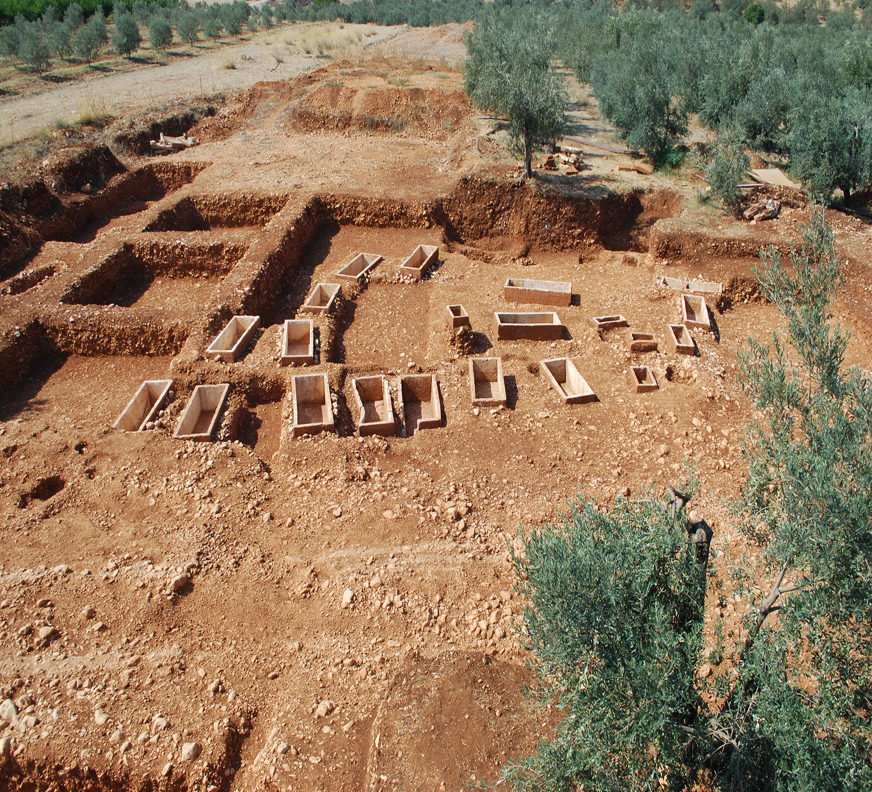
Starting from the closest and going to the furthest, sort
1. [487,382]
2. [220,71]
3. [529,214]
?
[487,382]
[529,214]
[220,71]

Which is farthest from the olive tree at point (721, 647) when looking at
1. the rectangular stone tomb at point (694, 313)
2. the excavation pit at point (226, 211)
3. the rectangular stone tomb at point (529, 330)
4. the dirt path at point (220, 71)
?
the dirt path at point (220, 71)

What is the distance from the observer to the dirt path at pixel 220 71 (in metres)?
20.9

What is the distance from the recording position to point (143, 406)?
973cm

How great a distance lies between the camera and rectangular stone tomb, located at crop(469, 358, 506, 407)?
9.47 m

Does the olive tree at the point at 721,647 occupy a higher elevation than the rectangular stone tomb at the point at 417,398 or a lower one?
higher

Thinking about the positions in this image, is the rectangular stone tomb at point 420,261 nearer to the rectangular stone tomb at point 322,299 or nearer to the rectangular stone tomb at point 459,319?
the rectangular stone tomb at point 322,299

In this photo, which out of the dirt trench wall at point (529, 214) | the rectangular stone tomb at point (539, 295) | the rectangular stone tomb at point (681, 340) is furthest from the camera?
the dirt trench wall at point (529, 214)

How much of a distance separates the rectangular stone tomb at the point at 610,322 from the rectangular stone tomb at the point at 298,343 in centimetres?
545

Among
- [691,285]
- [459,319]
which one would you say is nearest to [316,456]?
[459,319]

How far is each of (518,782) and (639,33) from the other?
1196 inches

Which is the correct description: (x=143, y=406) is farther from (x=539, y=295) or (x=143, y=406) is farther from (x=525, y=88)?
(x=525, y=88)

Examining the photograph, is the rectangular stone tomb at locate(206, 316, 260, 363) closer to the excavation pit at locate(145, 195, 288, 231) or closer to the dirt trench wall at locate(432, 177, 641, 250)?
the excavation pit at locate(145, 195, 288, 231)

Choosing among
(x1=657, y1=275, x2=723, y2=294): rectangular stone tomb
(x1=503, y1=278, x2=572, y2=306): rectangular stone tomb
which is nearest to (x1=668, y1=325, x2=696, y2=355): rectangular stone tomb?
(x1=657, y1=275, x2=723, y2=294): rectangular stone tomb

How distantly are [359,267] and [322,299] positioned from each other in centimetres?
151
